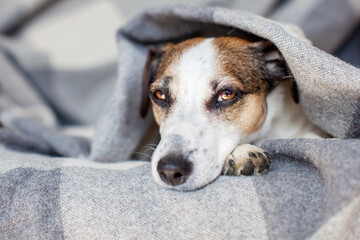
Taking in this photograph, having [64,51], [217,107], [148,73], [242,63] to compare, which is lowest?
[64,51]

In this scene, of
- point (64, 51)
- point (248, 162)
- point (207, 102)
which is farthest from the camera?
point (64, 51)

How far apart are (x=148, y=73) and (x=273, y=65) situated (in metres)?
0.70

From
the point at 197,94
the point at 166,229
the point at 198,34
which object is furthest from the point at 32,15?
the point at 166,229

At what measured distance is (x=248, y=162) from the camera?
4.04 ft

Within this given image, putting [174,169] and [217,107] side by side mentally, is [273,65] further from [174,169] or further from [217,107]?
[174,169]

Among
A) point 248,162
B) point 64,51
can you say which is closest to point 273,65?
point 248,162

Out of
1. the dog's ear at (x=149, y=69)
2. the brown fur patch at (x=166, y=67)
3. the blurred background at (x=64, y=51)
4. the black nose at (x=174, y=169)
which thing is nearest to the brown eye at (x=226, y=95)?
the brown fur patch at (x=166, y=67)

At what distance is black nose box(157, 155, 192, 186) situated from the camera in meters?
1.18

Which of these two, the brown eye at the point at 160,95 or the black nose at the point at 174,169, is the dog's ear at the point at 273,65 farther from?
the black nose at the point at 174,169

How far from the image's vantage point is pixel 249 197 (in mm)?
1062

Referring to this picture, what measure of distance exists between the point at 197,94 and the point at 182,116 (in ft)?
0.43

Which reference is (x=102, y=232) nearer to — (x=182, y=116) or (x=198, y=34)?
(x=182, y=116)

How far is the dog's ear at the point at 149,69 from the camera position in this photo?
72.3 inches

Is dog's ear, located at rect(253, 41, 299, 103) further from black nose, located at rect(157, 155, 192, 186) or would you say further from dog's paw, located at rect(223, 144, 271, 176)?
black nose, located at rect(157, 155, 192, 186)
